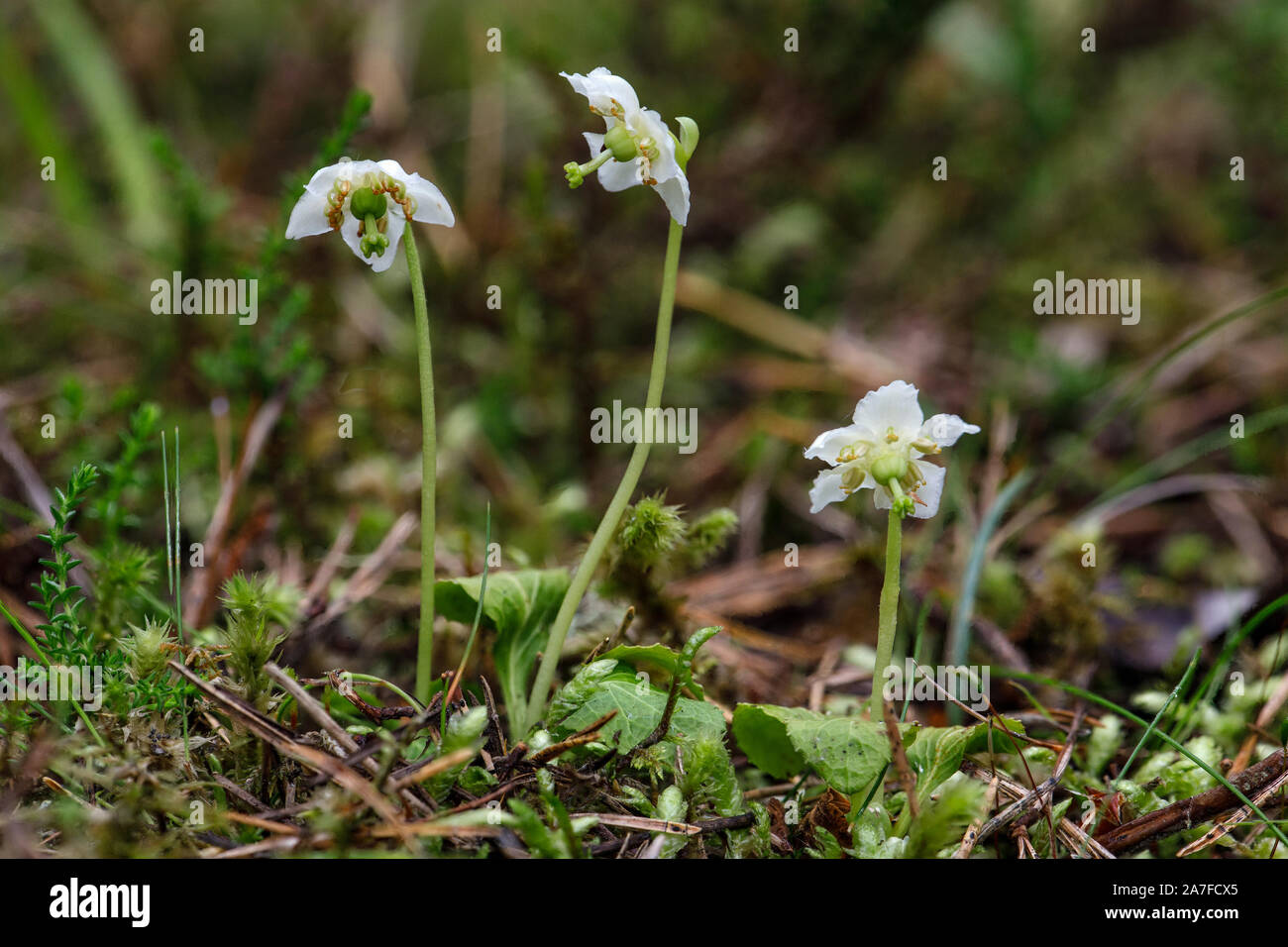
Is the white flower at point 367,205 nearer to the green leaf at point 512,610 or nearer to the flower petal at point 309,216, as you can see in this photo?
the flower petal at point 309,216

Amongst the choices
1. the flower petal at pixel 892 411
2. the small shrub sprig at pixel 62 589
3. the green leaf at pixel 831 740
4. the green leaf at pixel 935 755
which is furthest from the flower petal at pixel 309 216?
the green leaf at pixel 935 755

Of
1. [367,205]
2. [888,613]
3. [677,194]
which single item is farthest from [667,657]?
[367,205]

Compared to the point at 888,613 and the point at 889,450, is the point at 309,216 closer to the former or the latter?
the point at 889,450

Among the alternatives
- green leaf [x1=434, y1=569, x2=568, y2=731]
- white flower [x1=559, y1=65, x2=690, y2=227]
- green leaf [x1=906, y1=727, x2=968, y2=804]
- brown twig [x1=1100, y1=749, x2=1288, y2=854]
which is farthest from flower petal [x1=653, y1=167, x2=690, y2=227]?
brown twig [x1=1100, y1=749, x2=1288, y2=854]

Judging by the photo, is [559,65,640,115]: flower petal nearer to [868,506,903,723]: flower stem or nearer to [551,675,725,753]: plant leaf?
[868,506,903,723]: flower stem

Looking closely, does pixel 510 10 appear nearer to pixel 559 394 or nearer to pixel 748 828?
pixel 559 394
